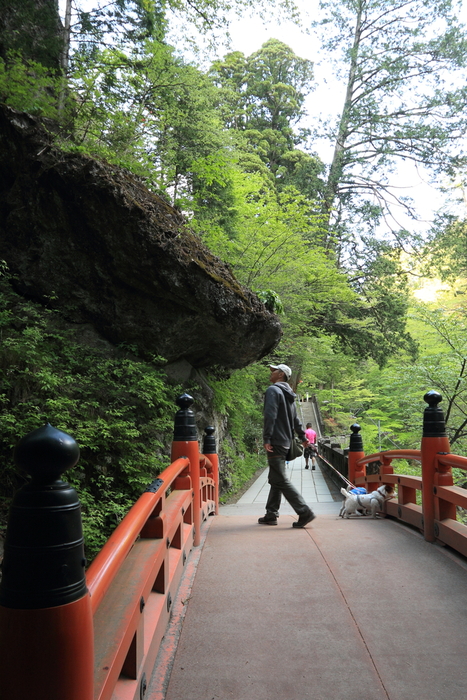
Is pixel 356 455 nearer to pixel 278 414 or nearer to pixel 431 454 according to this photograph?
pixel 278 414

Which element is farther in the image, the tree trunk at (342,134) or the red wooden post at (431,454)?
the tree trunk at (342,134)

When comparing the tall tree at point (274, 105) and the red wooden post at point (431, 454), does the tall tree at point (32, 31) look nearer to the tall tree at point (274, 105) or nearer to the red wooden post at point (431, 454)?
the red wooden post at point (431, 454)

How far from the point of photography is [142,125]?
34.1 feet

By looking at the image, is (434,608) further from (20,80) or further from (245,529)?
(20,80)

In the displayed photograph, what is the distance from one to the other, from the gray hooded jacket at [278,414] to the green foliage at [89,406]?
1.93 meters

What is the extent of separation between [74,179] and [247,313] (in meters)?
3.94

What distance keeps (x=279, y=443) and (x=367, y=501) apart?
6.07 feet

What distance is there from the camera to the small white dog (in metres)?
6.58

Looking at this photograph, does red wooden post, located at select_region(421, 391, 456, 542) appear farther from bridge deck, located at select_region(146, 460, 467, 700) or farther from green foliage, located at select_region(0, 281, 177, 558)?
green foliage, located at select_region(0, 281, 177, 558)

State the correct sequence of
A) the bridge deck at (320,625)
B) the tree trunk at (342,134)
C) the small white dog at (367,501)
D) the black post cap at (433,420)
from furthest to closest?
the tree trunk at (342,134), the small white dog at (367,501), the black post cap at (433,420), the bridge deck at (320,625)

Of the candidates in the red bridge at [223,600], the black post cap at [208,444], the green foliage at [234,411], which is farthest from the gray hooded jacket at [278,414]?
the green foliage at [234,411]

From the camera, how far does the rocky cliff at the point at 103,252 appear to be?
7.80 meters

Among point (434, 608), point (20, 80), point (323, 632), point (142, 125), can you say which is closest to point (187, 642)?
point (323, 632)

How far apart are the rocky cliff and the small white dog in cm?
398
